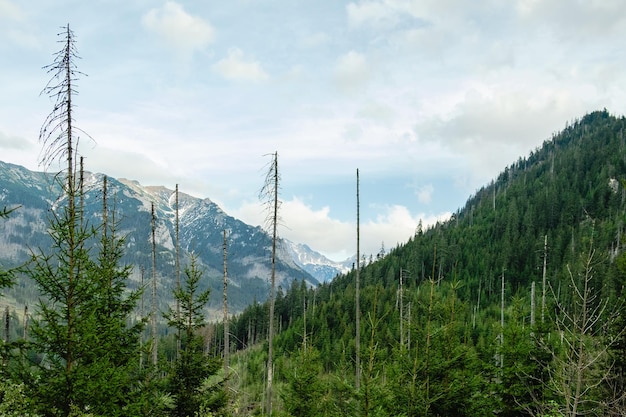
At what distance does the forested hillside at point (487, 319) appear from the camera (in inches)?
554

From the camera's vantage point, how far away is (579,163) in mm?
150000

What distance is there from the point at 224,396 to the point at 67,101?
1254 centimetres

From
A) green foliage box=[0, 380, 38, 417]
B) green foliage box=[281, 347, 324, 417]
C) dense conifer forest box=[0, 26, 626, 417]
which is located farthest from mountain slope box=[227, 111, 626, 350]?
green foliage box=[0, 380, 38, 417]

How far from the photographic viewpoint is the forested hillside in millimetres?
14078

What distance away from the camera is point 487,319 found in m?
75.2

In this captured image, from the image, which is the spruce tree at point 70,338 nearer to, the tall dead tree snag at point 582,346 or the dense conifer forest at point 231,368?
the dense conifer forest at point 231,368

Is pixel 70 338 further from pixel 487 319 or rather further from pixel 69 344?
pixel 487 319

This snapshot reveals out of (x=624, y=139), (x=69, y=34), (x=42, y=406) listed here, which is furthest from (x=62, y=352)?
(x=624, y=139)

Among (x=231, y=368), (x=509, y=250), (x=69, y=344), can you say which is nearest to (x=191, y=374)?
(x=69, y=344)

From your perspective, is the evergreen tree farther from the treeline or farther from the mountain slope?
the mountain slope

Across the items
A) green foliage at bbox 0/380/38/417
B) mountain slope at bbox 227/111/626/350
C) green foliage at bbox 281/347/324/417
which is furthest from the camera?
mountain slope at bbox 227/111/626/350

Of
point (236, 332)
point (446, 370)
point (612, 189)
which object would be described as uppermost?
point (612, 189)

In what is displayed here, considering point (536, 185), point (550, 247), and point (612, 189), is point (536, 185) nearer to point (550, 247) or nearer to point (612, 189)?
point (612, 189)

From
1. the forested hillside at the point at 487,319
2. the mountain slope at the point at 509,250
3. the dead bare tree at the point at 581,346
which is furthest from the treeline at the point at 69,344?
the mountain slope at the point at 509,250
